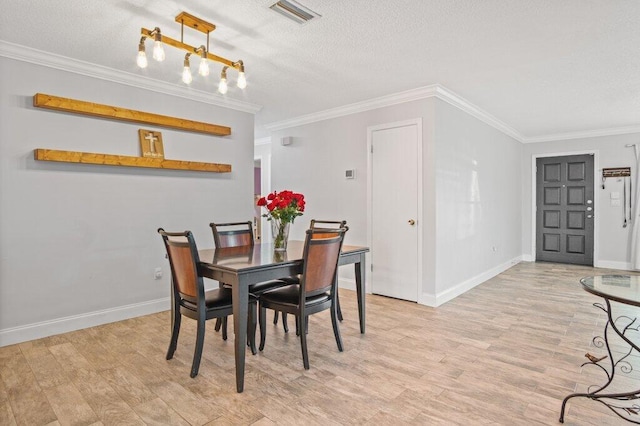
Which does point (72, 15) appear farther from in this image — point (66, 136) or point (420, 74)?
point (420, 74)

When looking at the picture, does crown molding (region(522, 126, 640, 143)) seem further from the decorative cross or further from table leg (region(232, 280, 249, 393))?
table leg (region(232, 280, 249, 393))

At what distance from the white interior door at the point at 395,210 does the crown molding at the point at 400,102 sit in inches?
12.1

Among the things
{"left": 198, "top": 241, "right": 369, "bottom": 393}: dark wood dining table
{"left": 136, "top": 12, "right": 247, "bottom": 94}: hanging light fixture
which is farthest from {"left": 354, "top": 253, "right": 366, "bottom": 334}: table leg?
{"left": 136, "top": 12, "right": 247, "bottom": 94}: hanging light fixture

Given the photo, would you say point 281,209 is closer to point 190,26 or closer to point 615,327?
point 190,26

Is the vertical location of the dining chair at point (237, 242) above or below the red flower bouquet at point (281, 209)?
below

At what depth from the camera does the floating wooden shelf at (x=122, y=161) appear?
314 centimetres

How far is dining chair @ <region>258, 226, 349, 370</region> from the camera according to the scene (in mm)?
2523

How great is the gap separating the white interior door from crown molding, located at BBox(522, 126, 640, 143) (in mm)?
4137

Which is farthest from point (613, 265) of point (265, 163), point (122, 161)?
point (122, 161)

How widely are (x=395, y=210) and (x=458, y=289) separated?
1294mm

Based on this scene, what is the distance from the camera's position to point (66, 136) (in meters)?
3.31

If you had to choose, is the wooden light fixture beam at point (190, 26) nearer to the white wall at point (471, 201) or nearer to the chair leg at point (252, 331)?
the chair leg at point (252, 331)

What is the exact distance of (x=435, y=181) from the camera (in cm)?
405

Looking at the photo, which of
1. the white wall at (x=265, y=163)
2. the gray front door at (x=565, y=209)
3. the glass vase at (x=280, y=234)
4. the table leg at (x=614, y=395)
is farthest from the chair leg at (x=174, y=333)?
the gray front door at (x=565, y=209)
